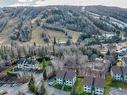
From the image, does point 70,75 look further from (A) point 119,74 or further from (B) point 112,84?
(A) point 119,74

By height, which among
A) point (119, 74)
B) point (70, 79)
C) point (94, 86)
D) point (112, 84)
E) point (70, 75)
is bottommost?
point (112, 84)

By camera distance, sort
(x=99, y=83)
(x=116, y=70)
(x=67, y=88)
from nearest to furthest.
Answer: (x=99, y=83) < (x=67, y=88) < (x=116, y=70)

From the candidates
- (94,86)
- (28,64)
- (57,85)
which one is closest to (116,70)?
(94,86)

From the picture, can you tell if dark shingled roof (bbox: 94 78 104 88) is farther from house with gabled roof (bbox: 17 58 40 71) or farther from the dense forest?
the dense forest

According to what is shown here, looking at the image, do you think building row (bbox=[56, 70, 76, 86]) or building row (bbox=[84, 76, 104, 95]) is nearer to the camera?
building row (bbox=[84, 76, 104, 95])

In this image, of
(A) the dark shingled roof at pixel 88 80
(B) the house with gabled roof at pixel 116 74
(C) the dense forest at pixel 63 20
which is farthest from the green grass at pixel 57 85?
(C) the dense forest at pixel 63 20

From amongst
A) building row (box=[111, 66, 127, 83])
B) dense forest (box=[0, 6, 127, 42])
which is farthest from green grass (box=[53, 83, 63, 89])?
dense forest (box=[0, 6, 127, 42])

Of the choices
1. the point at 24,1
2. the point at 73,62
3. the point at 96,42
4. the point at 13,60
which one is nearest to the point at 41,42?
the point at 96,42

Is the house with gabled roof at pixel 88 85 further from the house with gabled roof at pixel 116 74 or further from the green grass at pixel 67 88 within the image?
the house with gabled roof at pixel 116 74
